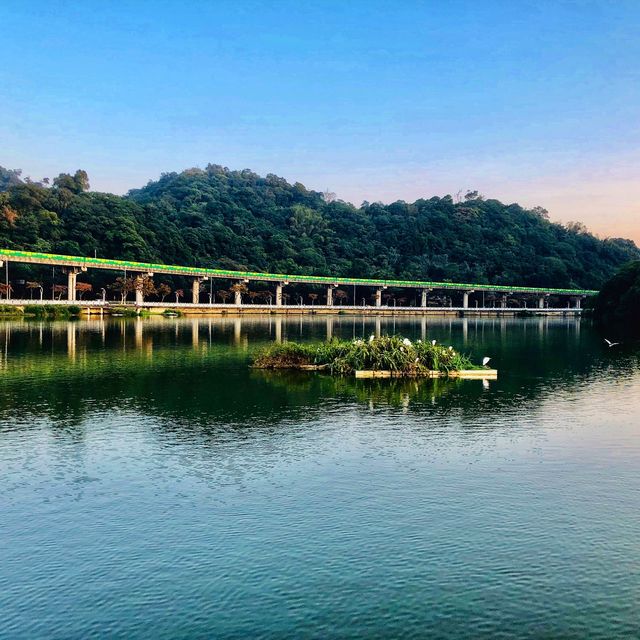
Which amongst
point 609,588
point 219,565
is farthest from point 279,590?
point 609,588

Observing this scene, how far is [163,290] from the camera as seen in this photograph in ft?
431

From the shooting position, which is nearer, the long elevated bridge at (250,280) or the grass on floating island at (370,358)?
the grass on floating island at (370,358)

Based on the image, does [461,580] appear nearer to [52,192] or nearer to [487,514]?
[487,514]

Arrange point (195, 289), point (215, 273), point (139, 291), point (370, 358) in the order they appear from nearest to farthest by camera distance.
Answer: point (370, 358) → point (139, 291) → point (195, 289) → point (215, 273)

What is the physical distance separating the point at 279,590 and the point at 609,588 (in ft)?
18.3

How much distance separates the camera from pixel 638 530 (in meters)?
14.0

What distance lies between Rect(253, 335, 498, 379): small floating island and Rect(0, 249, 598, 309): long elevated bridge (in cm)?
7591

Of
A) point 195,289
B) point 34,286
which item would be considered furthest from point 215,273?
point 34,286

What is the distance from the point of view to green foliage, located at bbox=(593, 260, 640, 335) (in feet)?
316

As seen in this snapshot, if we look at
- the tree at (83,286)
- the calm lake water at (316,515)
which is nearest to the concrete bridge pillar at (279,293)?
the tree at (83,286)

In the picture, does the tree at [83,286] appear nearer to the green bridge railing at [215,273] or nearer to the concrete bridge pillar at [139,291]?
the green bridge railing at [215,273]

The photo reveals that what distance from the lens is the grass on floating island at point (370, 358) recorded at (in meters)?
35.5

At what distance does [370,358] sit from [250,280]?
120 meters

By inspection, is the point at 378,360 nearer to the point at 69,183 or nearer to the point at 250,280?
the point at 250,280
